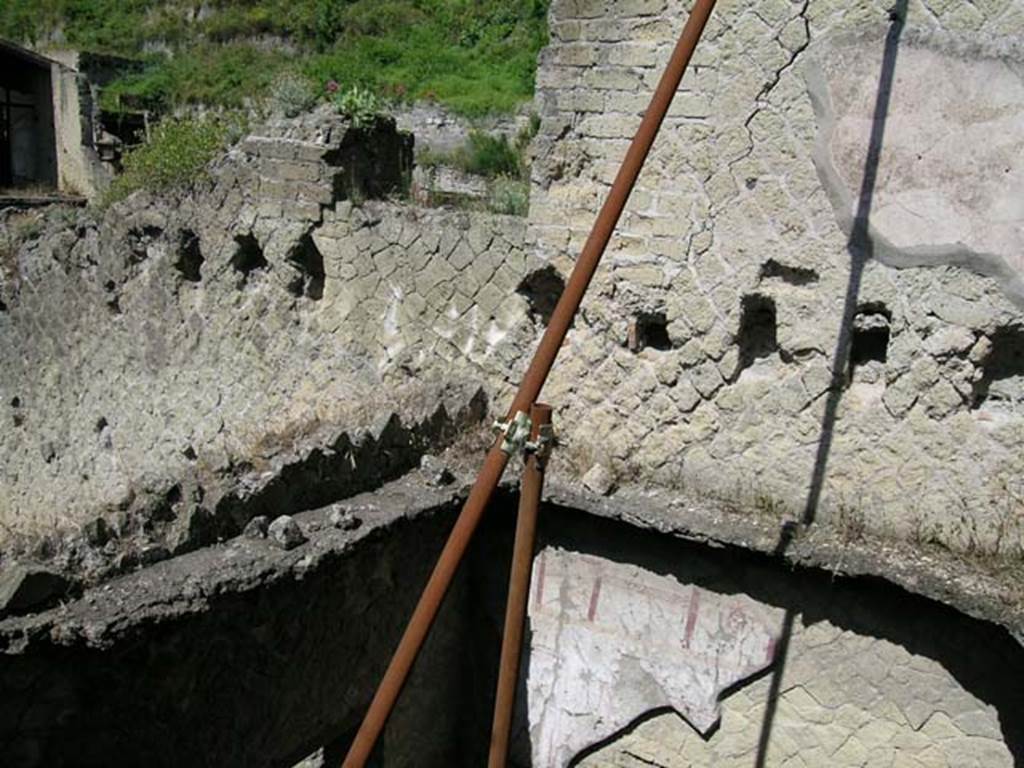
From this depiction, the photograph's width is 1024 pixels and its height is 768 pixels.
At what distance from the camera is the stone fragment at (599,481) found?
160 inches

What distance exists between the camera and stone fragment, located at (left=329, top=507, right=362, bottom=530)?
3648mm

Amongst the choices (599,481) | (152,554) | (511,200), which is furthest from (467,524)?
(511,200)

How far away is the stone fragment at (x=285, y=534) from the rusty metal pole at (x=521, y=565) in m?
1.01

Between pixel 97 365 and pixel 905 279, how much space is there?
529cm

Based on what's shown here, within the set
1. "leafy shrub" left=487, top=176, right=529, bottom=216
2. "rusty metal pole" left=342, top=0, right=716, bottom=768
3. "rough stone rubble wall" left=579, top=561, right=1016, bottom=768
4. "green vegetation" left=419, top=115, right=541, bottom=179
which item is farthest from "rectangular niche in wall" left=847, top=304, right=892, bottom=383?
"green vegetation" left=419, top=115, right=541, bottom=179

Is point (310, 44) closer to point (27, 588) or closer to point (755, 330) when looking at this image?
point (755, 330)

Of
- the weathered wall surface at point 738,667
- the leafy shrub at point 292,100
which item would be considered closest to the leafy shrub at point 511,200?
the leafy shrub at point 292,100

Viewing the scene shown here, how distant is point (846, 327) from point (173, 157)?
4844mm

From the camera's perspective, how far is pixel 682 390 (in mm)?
4113

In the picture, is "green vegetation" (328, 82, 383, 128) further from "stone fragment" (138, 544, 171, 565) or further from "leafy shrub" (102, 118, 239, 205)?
"stone fragment" (138, 544, 171, 565)

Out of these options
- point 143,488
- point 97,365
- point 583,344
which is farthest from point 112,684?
point 97,365

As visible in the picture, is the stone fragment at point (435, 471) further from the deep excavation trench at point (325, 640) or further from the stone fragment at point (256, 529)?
the stone fragment at point (256, 529)

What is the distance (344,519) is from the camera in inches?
144

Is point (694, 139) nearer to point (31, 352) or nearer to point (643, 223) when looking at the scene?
point (643, 223)
